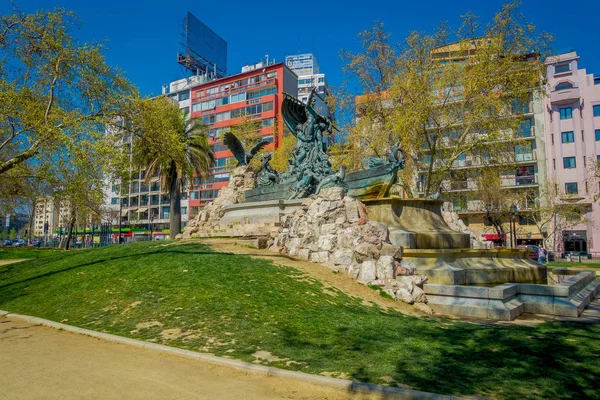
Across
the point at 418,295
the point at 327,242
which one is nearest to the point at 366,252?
the point at 327,242

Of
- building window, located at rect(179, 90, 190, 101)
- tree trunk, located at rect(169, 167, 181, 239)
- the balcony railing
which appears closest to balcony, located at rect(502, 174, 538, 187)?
tree trunk, located at rect(169, 167, 181, 239)

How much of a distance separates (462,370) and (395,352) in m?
0.95

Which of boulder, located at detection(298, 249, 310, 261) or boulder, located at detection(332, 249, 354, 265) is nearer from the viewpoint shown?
boulder, located at detection(332, 249, 354, 265)

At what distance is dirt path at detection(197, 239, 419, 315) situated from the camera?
9.12 meters

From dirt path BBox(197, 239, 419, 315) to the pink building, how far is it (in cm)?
3631

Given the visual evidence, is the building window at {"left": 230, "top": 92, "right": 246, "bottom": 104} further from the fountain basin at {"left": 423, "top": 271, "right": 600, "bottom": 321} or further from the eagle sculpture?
the fountain basin at {"left": 423, "top": 271, "right": 600, "bottom": 321}

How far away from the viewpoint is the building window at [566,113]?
4117 cm

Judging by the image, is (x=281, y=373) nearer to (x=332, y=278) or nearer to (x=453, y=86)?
(x=332, y=278)

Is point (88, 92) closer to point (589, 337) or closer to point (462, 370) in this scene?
point (462, 370)

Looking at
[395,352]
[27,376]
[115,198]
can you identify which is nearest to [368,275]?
[395,352]

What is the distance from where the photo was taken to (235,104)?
58.2m

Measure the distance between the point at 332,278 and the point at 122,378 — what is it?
632cm

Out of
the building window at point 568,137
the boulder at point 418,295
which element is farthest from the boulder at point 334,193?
the building window at point 568,137

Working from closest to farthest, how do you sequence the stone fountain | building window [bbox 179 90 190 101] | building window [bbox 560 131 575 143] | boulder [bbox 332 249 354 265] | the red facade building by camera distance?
the stone fountain < boulder [bbox 332 249 354 265] < building window [bbox 560 131 575 143] < the red facade building < building window [bbox 179 90 190 101]
